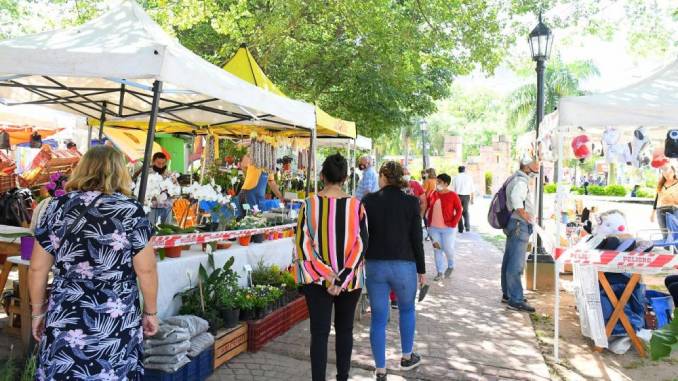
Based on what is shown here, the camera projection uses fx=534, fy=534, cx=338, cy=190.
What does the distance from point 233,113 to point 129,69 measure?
129 inches

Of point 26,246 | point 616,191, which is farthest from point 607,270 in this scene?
point 616,191

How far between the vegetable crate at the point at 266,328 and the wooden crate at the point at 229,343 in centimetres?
5

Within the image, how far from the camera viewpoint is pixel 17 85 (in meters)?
5.17

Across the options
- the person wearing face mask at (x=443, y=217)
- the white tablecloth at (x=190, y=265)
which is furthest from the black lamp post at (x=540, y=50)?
the white tablecloth at (x=190, y=265)

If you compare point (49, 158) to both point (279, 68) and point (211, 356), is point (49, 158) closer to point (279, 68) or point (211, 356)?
point (211, 356)

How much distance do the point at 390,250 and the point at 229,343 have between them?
1.61 metres

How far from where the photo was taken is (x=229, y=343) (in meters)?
4.38

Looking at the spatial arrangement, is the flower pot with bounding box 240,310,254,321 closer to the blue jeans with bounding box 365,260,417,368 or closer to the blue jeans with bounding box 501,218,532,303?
the blue jeans with bounding box 365,260,417,368

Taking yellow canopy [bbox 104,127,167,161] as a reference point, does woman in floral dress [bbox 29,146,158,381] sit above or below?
below

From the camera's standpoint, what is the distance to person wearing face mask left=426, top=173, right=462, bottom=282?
24.7ft

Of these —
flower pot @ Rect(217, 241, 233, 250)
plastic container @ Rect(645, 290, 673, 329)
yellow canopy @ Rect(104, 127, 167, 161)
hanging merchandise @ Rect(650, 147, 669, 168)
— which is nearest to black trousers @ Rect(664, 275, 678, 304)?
plastic container @ Rect(645, 290, 673, 329)

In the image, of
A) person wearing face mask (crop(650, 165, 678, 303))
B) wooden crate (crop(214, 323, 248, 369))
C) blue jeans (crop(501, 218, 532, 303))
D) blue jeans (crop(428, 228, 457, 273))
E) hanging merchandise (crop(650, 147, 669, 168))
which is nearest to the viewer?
wooden crate (crop(214, 323, 248, 369))

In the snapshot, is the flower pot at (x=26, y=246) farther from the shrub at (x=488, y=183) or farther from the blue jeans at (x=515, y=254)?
the shrub at (x=488, y=183)

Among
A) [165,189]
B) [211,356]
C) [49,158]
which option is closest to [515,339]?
[211,356]
